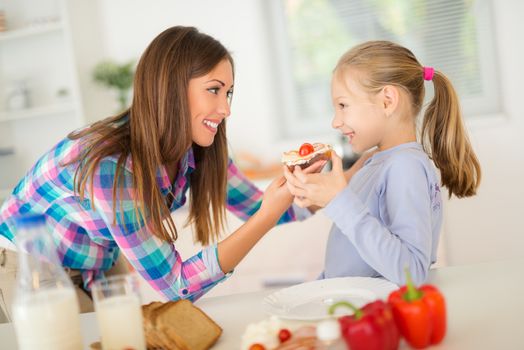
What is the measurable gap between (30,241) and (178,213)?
2.03 meters

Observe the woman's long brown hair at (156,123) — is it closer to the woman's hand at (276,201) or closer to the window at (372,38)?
the woman's hand at (276,201)

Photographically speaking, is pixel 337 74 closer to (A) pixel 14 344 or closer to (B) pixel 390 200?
(B) pixel 390 200

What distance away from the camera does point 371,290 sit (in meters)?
1.19

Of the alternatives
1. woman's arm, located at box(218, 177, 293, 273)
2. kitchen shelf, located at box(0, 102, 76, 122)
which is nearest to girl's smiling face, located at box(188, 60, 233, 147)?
woman's arm, located at box(218, 177, 293, 273)

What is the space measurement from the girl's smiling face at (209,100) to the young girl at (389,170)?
307mm

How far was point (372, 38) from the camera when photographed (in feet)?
12.0

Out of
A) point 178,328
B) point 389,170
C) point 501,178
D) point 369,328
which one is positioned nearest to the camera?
point 369,328

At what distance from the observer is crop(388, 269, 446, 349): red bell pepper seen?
889 mm

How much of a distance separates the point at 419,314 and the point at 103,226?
925 mm

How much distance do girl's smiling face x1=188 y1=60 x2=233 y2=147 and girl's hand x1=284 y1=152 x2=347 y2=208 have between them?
1.17ft

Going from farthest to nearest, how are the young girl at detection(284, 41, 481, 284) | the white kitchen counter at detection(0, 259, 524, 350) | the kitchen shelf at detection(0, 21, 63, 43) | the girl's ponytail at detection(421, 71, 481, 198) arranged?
1. the kitchen shelf at detection(0, 21, 63, 43)
2. the girl's ponytail at detection(421, 71, 481, 198)
3. the young girl at detection(284, 41, 481, 284)
4. the white kitchen counter at detection(0, 259, 524, 350)

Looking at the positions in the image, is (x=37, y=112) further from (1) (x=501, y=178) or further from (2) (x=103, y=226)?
(1) (x=501, y=178)

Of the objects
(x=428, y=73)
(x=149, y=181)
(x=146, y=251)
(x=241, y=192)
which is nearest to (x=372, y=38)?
(x=241, y=192)

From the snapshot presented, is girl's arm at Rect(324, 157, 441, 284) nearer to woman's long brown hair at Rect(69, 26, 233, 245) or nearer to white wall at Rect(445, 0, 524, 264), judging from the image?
woman's long brown hair at Rect(69, 26, 233, 245)
